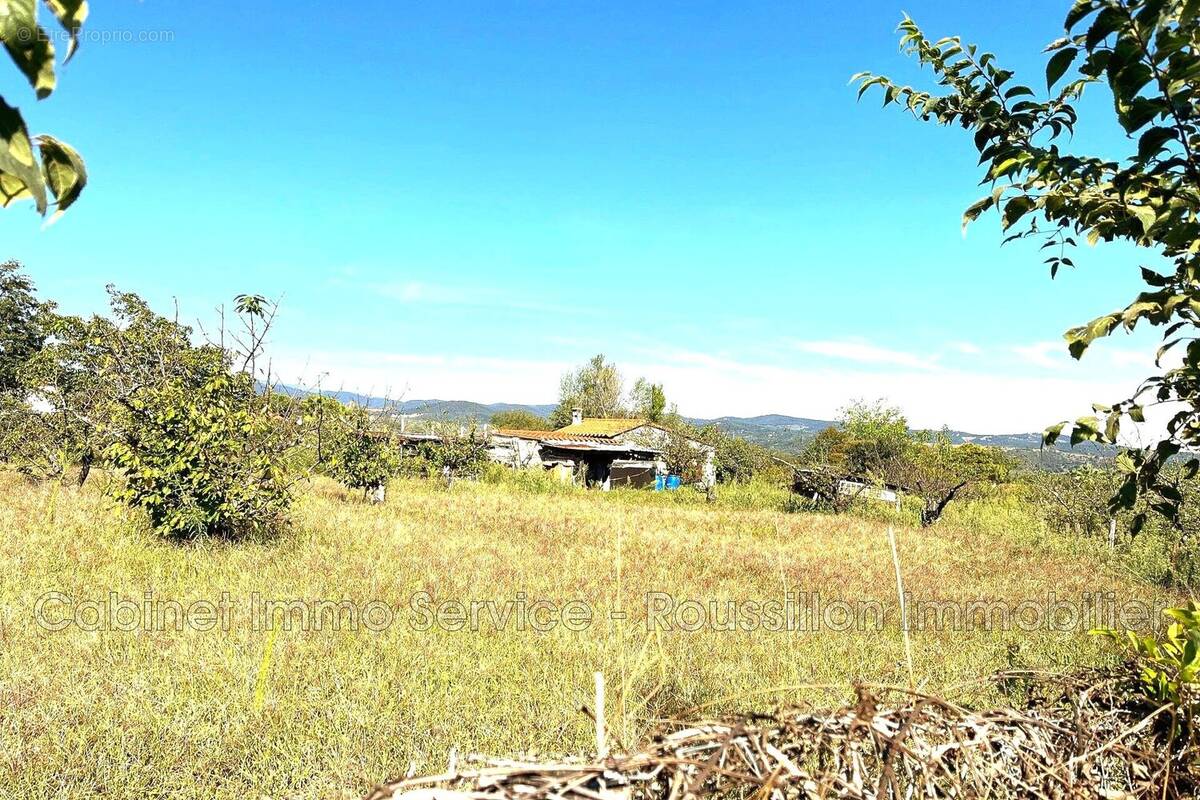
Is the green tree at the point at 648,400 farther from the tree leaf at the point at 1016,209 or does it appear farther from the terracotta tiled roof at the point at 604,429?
the tree leaf at the point at 1016,209

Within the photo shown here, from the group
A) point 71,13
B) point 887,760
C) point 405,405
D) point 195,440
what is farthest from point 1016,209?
point 405,405

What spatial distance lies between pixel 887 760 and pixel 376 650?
4.49 metres

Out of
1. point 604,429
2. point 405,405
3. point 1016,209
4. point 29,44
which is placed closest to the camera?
point 29,44

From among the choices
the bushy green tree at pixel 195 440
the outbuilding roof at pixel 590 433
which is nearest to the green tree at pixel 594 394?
the outbuilding roof at pixel 590 433

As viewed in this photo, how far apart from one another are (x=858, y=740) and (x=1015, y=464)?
124ft

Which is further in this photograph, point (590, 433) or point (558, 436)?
point (590, 433)

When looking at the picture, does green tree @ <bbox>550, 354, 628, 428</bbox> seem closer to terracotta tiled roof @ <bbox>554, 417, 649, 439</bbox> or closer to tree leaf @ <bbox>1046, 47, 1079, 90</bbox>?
terracotta tiled roof @ <bbox>554, 417, 649, 439</bbox>

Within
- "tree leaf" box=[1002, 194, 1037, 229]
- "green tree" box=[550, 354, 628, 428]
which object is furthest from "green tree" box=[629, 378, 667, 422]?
"tree leaf" box=[1002, 194, 1037, 229]

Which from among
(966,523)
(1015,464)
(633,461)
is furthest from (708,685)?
(1015,464)

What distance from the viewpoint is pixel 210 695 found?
390 centimetres

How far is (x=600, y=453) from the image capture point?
31156 mm

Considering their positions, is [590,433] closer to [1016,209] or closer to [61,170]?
[1016,209]

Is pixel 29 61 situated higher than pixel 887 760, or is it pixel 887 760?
pixel 29 61

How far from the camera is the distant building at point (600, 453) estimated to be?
30.1m
